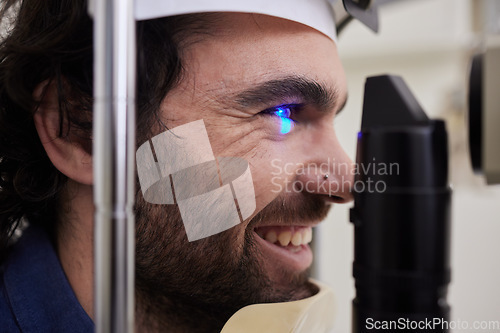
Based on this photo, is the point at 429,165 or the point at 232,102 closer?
the point at 429,165

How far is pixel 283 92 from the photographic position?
50 centimetres

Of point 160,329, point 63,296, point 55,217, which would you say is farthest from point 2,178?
point 160,329

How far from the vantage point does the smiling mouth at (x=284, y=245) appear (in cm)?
52

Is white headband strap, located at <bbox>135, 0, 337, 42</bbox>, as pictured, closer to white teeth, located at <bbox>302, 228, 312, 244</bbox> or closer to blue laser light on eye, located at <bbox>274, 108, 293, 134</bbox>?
blue laser light on eye, located at <bbox>274, 108, 293, 134</bbox>

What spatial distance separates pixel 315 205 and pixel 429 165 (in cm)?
19

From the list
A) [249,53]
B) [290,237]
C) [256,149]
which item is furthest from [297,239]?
[249,53]

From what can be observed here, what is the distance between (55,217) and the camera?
0.65 meters

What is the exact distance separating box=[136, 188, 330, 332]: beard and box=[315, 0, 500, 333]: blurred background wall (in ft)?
0.30

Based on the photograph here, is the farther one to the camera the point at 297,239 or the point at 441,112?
the point at 441,112

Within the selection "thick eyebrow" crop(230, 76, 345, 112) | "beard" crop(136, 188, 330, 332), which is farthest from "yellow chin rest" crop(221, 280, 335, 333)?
"thick eyebrow" crop(230, 76, 345, 112)

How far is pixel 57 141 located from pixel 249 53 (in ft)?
0.85

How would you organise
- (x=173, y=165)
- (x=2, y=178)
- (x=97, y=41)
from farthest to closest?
(x=2, y=178) → (x=173, y=165) → (x=97, y=41)

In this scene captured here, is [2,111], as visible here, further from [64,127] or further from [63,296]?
[63,296]

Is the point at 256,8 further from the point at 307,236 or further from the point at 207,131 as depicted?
the point at 307,236
